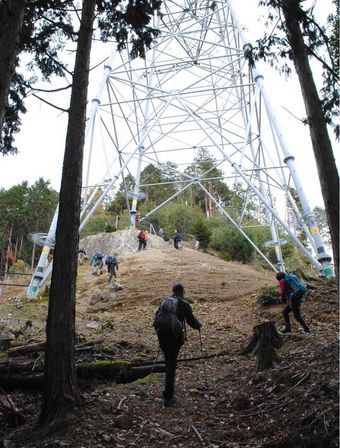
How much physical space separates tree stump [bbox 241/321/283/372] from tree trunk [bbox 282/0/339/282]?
154 centimetres

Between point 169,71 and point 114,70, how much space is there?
274 centimetres

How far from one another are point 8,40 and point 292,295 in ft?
20.1

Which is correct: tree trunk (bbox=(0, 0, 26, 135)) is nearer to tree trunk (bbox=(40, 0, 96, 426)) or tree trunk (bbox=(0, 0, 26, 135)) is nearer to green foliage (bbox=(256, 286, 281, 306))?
tree trunk (bbox=(40, 0, 96, 426))

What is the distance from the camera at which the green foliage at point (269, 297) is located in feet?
31.4

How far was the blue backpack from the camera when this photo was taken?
7234 millimetres

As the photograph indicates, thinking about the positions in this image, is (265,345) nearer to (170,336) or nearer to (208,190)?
(170,336)

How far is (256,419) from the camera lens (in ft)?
12.4

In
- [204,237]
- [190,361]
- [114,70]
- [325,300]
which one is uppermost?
[114,70]

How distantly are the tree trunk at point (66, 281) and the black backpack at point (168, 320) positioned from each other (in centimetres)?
115

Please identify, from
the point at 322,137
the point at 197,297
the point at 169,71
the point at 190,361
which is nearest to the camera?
the point at 322,137

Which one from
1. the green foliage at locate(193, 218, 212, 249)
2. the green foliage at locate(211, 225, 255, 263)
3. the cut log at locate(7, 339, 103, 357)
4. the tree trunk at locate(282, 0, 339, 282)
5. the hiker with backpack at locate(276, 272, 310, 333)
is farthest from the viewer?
the green foliage at locate(193, 218, 212, 249)

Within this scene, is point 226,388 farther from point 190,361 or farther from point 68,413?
point 68,413

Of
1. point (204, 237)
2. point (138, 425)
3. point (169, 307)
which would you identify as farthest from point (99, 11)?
point (204, 237)

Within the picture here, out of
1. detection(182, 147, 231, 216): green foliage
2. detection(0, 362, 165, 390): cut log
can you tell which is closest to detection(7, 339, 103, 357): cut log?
detection(0, 362, 165, 390): cut log
